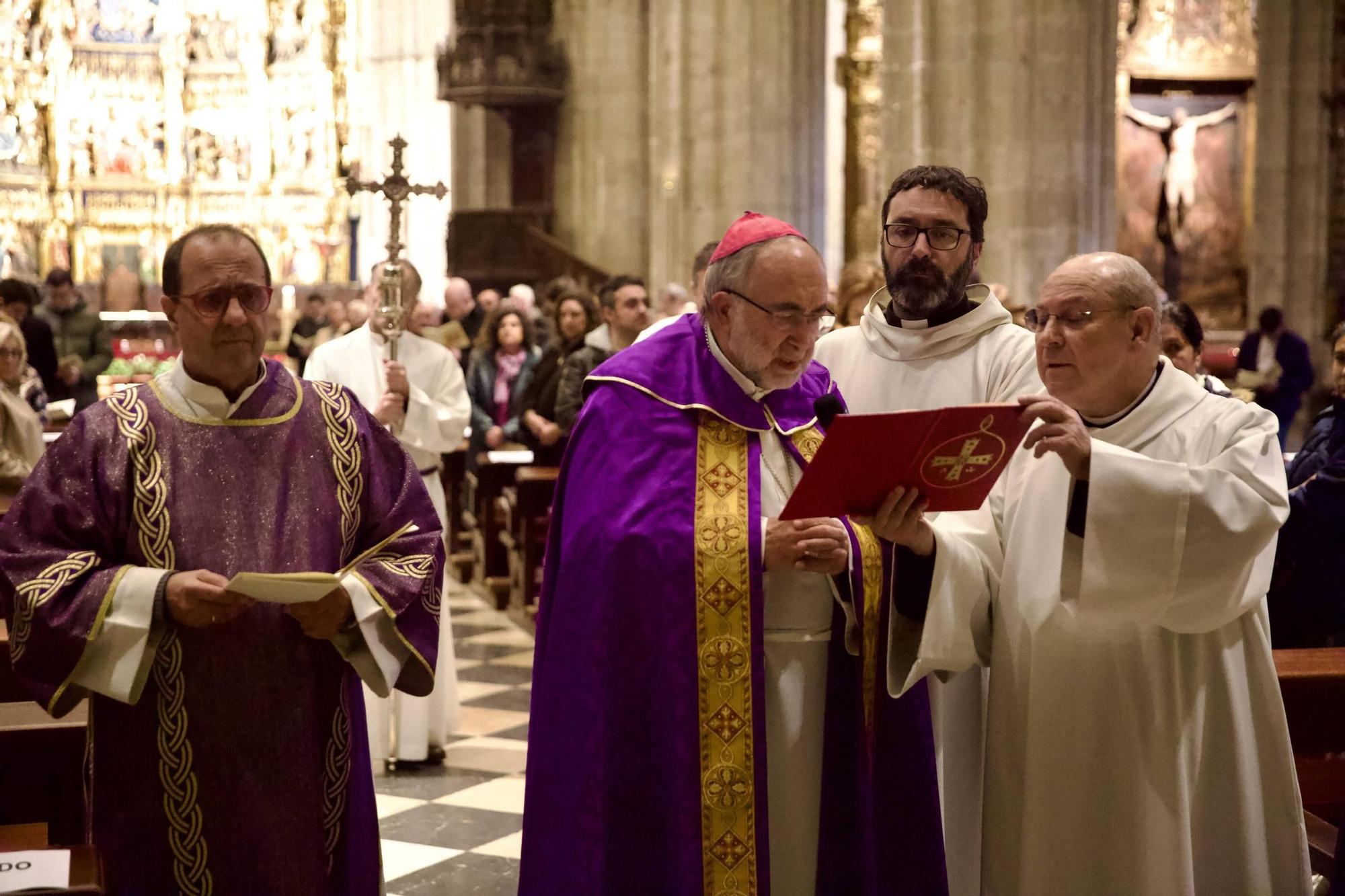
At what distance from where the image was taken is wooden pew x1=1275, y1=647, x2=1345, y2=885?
397cm

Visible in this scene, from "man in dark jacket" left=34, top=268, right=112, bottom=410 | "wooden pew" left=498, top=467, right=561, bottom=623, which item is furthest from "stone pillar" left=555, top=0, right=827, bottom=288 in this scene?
"man in dark jacket" left=34, top=268, right=112, bottom=410

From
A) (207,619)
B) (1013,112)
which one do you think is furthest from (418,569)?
(1013,112)

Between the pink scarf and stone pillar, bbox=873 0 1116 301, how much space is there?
2.88 metres

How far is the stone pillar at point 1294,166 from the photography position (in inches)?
634

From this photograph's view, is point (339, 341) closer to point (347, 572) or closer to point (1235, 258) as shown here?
point (347, 572)

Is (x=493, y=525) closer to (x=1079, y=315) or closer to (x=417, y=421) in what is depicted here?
(x=417, y=421)

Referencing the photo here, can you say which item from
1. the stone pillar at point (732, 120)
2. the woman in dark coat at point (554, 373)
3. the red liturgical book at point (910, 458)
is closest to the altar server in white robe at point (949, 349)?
the red liturgical book at point (910, 458)

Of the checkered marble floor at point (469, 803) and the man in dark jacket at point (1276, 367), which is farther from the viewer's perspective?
the man in dark jacket at point (1276, 367)

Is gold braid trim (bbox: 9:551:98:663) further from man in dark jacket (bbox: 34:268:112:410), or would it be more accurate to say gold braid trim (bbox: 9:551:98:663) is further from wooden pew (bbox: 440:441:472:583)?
wooden pew (bbox: 440:441:472:583)

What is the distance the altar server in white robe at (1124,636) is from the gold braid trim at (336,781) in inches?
42.1

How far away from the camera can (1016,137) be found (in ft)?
31.0

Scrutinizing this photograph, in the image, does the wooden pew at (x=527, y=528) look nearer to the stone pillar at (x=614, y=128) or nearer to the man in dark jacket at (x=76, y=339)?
the man in dark jacket at (x=76, y=339)

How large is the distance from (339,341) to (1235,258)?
40.9 ft

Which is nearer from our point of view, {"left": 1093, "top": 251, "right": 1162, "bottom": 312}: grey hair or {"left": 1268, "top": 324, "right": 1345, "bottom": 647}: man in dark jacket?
{"left": 1093, "top": 251, "right": 1162, "bottom": 312}: grey hair
